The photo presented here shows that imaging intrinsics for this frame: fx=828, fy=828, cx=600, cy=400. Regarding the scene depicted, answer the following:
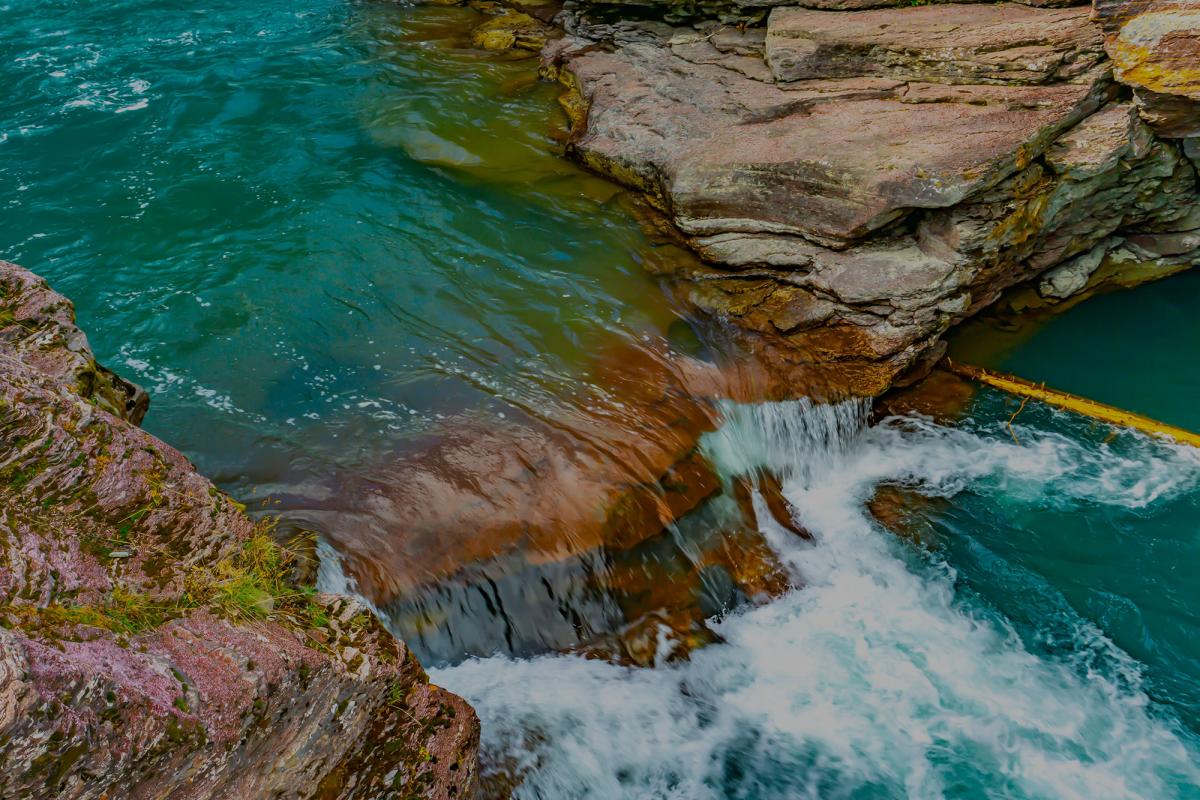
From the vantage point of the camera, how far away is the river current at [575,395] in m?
5.84

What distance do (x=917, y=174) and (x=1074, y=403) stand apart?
2.91 meters

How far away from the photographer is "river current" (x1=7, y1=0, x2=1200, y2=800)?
5844mm

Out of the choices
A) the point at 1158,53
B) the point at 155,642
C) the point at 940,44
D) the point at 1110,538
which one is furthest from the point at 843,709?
the point at 940,44

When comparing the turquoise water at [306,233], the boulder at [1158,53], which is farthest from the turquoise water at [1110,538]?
the turquoise water at [306,233]

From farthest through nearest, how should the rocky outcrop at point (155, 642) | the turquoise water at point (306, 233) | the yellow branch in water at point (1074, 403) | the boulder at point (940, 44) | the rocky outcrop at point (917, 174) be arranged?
the boulder at point (940, 44), the yellow branch in water at point (1074, 403), the rocky outcrop at point (917, 174), the turquoise water at point (306, 233), the rocky outcrop at point (155, 642)

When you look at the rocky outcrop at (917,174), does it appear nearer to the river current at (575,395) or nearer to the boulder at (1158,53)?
the boulder at (1158,53)

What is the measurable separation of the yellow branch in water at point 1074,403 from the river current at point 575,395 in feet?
0.57

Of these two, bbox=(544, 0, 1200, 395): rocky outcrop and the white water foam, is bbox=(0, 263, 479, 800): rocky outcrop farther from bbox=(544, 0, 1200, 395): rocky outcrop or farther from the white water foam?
bbox=(544, 0, 1200, 395): rocky outcrop

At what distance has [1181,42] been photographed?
768 centimetres

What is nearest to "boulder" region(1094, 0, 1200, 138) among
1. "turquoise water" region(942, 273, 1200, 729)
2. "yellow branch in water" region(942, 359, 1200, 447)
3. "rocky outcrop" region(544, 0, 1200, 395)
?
"rocky outcrop" region(544, 0, 1200, 395)

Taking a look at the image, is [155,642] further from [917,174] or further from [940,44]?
[940,44]

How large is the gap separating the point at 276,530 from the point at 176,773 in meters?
2.85

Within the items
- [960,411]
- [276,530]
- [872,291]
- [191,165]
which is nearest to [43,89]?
[191,165]

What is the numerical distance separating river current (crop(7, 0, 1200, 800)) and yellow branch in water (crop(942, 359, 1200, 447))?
0.57 feet
